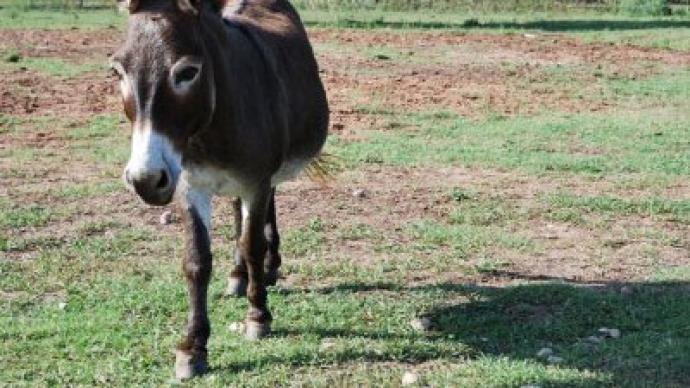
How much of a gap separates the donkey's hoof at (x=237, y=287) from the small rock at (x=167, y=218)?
5.41 feet

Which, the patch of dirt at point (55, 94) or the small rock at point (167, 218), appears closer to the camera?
the small rock at point (167, 218)

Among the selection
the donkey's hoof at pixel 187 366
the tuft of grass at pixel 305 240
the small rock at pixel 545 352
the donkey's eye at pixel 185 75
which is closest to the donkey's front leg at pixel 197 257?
the donkey's hoof at pixel 187 366

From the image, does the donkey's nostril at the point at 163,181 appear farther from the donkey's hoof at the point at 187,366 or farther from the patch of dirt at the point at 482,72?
the patch of dirt at the point at 482,72

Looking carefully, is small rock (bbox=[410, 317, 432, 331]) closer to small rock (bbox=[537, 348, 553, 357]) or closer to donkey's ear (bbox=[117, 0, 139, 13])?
small rock (bbox=[537, 348, 553, 357])

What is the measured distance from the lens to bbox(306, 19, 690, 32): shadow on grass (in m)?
21.9

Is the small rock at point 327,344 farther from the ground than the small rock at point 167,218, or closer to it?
farther from the ground

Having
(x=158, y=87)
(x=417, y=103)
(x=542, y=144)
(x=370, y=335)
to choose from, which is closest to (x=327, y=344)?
(x=370, y=335)

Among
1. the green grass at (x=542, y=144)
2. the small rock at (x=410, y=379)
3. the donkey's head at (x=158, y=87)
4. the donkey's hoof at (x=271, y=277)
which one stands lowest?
the green grass at (x=542, y=144)

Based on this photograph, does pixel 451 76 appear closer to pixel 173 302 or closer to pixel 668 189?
pixel 668 189

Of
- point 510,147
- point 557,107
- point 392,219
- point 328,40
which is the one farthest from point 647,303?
point 328,40

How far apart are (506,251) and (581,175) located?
2.32 m

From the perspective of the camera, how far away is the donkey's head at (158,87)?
3.81 metres

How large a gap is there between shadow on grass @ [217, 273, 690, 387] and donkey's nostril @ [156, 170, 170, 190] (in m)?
1.15

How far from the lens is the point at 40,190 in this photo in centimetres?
820
